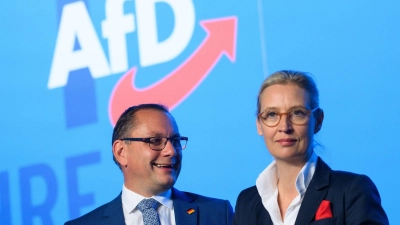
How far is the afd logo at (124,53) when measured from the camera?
13.0 feet

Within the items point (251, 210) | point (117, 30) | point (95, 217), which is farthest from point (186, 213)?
point (117, 30)

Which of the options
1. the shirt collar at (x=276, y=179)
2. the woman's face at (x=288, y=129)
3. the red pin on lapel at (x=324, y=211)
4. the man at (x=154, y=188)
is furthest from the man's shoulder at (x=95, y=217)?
the red pin on lapel at (x=324, y=211)

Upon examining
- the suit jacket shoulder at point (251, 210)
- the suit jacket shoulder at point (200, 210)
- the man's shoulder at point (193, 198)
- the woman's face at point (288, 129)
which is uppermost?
the woman's face at point (288, 129)

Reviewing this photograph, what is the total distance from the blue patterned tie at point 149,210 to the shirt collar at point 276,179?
758 millimetres

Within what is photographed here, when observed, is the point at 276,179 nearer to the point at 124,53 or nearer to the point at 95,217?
the point at 95,217

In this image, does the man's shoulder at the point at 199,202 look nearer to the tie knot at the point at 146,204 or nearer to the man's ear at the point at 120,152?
the tie knot at the point at 146,204

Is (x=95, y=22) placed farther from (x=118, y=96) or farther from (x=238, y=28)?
(x=238, y=28)

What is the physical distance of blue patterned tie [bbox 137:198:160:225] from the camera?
10.4 ft

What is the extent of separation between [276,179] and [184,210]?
0.78 metres

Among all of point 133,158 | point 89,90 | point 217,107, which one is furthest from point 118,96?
point 133,158

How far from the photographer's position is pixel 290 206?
2438 millimetres

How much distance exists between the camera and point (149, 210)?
3215mm

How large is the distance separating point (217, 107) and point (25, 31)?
1.30 meters

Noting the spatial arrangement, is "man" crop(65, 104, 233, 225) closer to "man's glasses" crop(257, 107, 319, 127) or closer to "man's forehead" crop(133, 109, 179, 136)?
"man's forehead" crop(133, 109, 179, 136)
